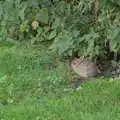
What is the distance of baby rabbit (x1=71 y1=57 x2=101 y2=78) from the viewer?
5.60m

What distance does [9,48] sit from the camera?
6789 mm

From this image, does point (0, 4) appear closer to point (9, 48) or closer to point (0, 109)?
point (9, 48)

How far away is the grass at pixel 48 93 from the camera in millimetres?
4328

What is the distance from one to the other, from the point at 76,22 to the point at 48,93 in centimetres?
148

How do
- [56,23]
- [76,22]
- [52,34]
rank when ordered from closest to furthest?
[76,22], [56,23], [52,34]

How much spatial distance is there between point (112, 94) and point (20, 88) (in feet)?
3.81

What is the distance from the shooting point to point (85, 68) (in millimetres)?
5629

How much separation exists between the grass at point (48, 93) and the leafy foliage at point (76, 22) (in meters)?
0.36

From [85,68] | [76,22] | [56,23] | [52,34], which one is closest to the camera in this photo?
[85,68]

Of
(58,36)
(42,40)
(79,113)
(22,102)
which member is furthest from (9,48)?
(79,113)

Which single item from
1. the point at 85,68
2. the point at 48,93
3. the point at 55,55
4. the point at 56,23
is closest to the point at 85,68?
the point at 85,68

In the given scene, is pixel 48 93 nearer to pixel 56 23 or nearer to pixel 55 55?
pixel 55 55

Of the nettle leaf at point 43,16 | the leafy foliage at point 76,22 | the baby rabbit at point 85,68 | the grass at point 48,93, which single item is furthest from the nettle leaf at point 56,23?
the baby rabbit at point 85,68

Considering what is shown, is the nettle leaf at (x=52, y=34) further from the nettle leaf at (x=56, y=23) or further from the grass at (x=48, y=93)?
the grass at (x=48, y=93)
